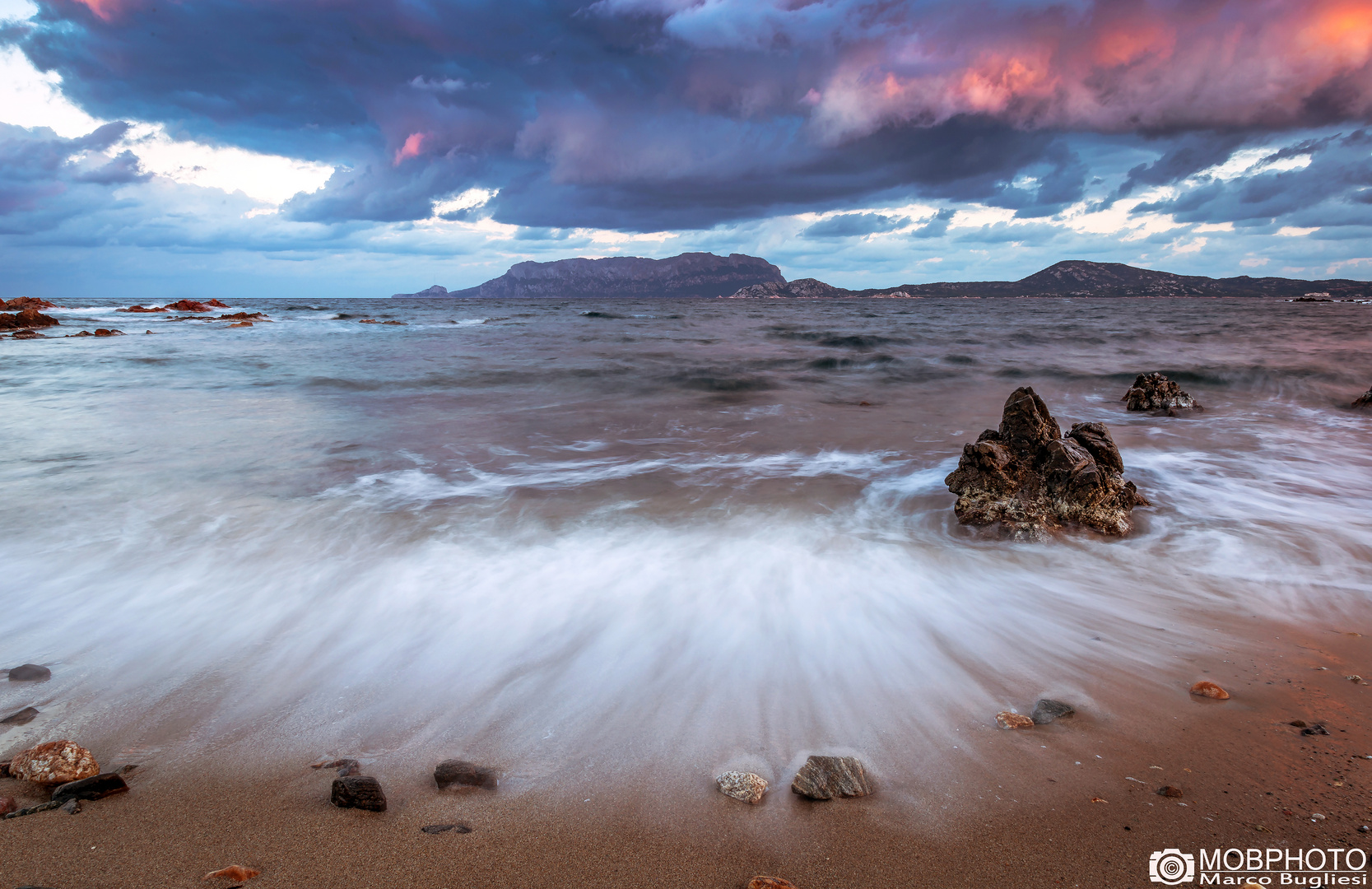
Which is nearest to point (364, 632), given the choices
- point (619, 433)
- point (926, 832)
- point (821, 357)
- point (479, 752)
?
point (479, 752)

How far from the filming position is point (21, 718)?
95.3 inches

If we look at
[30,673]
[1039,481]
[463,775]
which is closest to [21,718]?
[30,673]

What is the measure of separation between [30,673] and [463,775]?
7.35ft

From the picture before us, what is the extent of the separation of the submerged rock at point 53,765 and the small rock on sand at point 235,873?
74 cm

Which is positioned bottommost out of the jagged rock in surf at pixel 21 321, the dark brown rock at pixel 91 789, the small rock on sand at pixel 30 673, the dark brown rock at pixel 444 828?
the dark brown rock at pixel 444 828

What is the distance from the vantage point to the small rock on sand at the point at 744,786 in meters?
2.01

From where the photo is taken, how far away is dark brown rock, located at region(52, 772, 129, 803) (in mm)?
1960

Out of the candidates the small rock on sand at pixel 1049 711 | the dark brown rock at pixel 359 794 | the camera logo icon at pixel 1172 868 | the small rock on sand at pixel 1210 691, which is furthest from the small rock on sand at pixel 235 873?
the small rock on sand at pixel 1210 691

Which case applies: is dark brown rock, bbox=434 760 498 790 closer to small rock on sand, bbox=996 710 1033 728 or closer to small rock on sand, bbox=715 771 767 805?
small rock on sand, bbox=715 771 767 805

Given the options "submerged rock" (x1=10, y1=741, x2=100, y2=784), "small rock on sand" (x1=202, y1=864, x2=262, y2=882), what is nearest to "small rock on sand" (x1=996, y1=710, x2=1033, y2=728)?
"small rock on sand" (x1=202, y1=864, x2=262, y2=882)

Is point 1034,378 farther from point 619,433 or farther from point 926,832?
point 926,832

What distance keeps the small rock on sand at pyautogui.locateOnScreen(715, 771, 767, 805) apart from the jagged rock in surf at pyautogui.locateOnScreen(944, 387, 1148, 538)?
3.12 m

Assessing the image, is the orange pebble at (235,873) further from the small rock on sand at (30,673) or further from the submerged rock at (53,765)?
the small rock on sand at (30,673)

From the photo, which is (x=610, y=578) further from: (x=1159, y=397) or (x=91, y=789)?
(x=1159, y=397)
